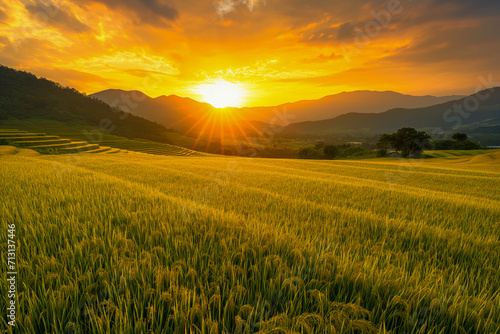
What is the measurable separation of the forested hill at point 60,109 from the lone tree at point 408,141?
142831mm

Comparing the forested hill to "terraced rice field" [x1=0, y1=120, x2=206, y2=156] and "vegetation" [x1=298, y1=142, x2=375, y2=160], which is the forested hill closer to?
"terraced rice field" [x1=0, y1=120, x2=206, y2=156]

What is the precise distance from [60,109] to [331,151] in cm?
21964

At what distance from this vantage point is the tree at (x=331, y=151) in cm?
11531

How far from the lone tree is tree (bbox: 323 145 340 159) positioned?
32.2 m

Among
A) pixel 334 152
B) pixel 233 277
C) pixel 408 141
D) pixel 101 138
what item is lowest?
pixel 334 152

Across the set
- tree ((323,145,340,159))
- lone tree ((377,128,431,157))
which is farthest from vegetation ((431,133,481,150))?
tree ((323,145,340,159))

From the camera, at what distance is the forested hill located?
153 metres

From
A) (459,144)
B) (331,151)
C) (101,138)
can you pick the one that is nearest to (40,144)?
(101,138)

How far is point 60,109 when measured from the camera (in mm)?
176000

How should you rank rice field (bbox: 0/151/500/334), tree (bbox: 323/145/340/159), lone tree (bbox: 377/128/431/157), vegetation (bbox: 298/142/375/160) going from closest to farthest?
rice field (bbox: 0/151/500/334) < lone tree (bbox: 377/128/431/157) < vegetation (bbox: 298/142/375/160) < tree (bbox: 323/145/340/159)

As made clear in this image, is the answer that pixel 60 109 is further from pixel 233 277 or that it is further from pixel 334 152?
pixel 233 277

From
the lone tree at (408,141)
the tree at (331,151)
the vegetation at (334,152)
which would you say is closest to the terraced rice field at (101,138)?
the vegetation at (334,152)

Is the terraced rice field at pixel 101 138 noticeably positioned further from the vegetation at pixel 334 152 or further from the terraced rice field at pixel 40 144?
the vegetation at pixel 334 152

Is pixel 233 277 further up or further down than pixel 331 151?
further up
